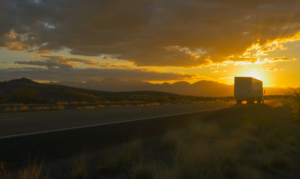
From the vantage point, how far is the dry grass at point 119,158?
642cm

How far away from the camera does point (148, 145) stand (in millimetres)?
9617

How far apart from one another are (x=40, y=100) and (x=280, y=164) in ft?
116

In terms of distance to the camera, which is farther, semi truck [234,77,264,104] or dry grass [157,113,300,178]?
semi truck [234,77,264,104]

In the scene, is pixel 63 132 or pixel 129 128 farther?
pixel 129 128

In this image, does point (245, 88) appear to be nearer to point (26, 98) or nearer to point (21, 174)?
point (26, 98)

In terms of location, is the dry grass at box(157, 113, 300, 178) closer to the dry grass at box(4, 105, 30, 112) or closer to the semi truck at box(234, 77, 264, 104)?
the dry grass at box(4, 105, 30, 112)

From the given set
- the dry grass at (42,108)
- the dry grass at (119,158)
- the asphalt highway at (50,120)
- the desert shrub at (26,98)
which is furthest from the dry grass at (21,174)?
the desert shrub at (26,98)

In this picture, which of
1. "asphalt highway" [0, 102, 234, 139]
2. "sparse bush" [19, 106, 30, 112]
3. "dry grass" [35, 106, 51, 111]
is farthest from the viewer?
"dry grass" [35, 106, 51, 111]

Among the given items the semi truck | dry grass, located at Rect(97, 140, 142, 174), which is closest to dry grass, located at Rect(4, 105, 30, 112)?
dry grass, located at Rect(97, 140, 142, 174)

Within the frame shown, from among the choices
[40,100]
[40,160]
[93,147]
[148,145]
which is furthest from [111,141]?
[40,100]

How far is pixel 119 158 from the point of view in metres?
7.04

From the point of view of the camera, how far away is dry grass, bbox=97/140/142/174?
642cm

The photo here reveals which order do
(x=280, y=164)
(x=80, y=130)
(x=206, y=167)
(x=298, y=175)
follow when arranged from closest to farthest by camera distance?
(x=206, y=167) → (x=298, y=175) → (x=280, y=164) → (x=80, y=130)

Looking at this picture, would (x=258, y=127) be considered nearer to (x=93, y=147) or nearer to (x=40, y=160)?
(x=93, y=147)
